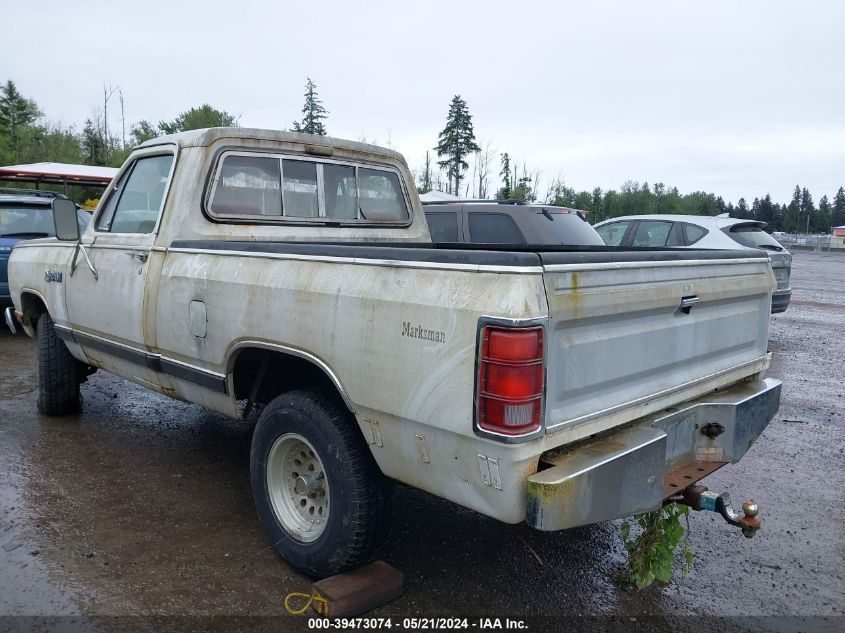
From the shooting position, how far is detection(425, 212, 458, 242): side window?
28.0 ft

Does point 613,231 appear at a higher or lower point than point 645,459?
higher

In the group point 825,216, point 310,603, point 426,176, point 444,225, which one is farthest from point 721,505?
point 825,216

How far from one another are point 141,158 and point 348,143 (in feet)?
4.52

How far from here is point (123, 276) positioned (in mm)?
4051

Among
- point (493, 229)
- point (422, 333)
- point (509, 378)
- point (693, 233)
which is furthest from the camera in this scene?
point (693, 233)

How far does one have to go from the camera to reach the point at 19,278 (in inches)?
215

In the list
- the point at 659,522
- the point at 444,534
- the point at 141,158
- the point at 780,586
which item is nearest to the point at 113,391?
the point at 141,158

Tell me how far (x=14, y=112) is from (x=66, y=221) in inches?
2114

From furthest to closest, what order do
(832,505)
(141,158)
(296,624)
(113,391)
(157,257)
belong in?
(113,391) → (141,158) → (832,505) → (157,257) → (296,624)

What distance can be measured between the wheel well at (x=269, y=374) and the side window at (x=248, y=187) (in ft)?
3.33

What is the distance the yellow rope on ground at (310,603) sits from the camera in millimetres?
2779

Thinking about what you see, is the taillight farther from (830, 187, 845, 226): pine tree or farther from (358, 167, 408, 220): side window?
(830, 187, 845, 226): pine tree

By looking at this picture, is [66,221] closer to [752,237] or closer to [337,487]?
[337,487]

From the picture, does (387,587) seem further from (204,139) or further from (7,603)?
(204,139)
